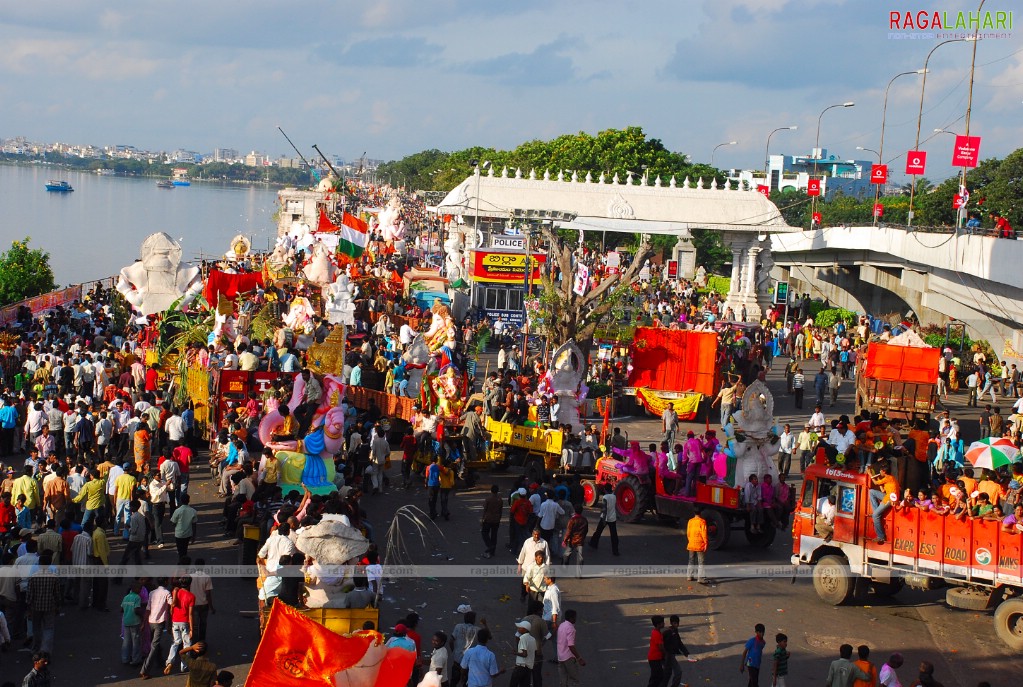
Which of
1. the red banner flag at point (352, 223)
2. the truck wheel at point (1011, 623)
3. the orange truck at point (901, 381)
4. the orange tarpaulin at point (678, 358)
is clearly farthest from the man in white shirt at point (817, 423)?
the red banner flag at point (352, 223)

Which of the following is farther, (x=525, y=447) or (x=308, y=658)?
(x=525, y=447)

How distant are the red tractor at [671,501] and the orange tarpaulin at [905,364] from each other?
1014 cm

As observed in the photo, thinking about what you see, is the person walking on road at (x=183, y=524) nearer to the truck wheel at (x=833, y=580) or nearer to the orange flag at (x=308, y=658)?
the orange flag at (x=308, y=658)

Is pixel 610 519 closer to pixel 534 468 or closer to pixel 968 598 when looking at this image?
pixel 534 468

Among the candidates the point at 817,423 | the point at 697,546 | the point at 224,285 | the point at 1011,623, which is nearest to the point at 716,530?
the point at 697,546

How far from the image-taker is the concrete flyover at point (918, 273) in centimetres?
3288

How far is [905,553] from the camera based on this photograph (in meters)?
15.4

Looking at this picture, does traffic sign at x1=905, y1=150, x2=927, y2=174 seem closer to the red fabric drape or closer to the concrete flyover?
the concrete flyover

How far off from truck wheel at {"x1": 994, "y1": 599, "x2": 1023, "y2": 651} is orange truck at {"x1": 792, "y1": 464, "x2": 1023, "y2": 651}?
1 cm

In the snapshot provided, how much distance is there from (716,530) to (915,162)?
90.4 feet

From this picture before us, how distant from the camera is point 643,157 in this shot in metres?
76.4

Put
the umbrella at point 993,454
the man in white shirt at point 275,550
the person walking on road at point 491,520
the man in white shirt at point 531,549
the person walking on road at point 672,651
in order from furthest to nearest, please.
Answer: the umbrella at point 993,454 → the person walking on road at point 491,520 → the man in white shirt at point 531,549 → the man in white shirt at point 275,550 → the person walking on road at point 672,651

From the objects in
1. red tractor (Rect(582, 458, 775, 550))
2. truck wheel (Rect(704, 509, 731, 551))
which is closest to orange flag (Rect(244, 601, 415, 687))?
red tractor (Rect(582, 458, 775, 550))

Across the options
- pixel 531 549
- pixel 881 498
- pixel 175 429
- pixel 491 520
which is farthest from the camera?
pixel 175 429
